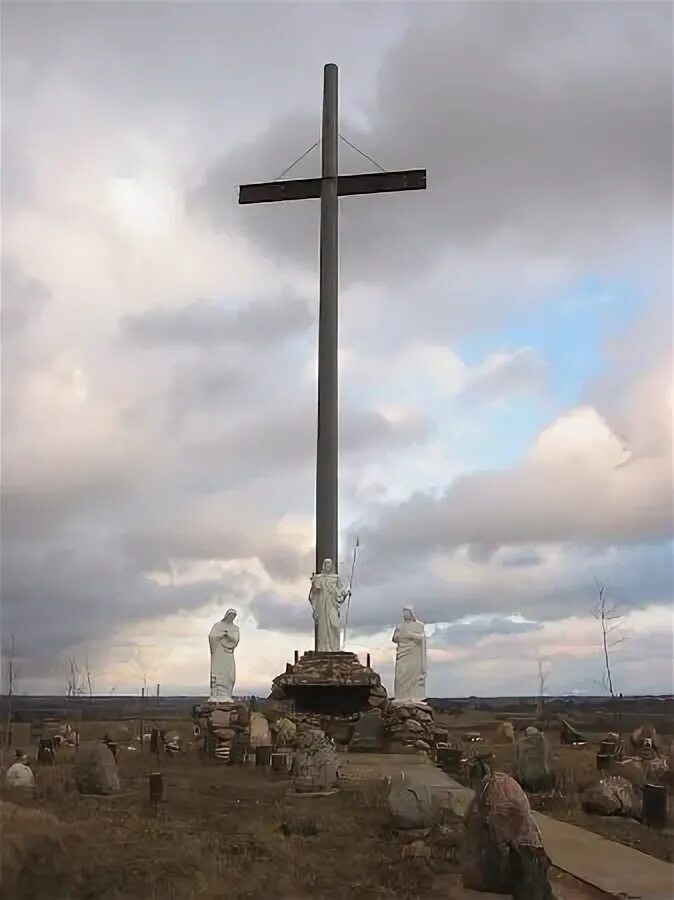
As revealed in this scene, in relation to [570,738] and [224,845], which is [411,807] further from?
[570,738]

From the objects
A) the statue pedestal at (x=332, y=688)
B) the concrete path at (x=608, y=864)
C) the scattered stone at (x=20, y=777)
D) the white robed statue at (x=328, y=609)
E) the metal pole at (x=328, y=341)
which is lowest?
the concrete path at (x=608, y=864)

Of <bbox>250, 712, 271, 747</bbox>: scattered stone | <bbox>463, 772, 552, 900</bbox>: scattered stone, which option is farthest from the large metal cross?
<bbox>463, 772, 552, 900</bbox>: scattered stone

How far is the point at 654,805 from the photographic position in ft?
35.9

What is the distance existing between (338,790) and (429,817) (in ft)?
8.96

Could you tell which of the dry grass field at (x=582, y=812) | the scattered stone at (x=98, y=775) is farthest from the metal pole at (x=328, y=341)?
the scattered stone at (x=98, y=775)

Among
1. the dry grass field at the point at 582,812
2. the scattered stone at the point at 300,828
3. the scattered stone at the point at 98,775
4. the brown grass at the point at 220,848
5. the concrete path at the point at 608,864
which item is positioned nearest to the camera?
the brown grass at the point at 220,848

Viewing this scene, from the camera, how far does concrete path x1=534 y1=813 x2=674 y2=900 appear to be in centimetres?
812

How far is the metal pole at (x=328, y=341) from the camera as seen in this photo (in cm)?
2200

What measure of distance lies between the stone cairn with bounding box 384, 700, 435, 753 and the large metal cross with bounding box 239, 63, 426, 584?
152 inches

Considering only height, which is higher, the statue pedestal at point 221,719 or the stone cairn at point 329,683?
the stone cairn at point 329,683

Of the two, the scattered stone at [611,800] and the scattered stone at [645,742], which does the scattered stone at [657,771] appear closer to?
the scattered stone at [611,800]

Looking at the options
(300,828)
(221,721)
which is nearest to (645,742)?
(221,721)

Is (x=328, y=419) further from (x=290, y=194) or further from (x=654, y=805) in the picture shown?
(x=654, y=805)

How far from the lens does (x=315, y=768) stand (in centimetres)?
1256
